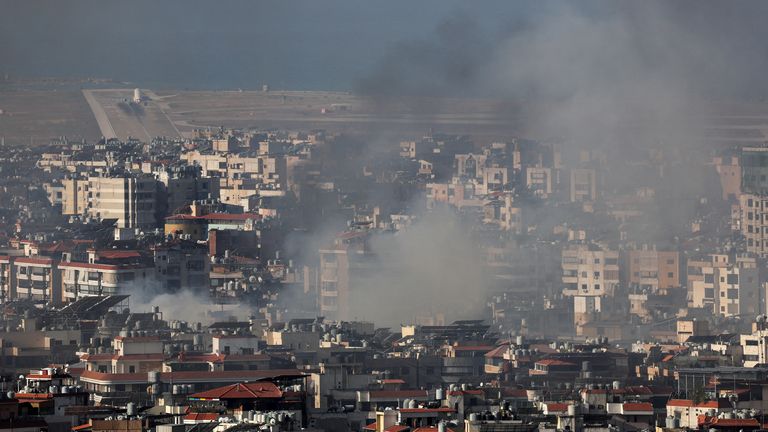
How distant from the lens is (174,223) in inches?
2657

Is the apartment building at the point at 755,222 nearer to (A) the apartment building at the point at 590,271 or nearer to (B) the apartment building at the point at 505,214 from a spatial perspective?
(A) the apartment building at the point at 590,271

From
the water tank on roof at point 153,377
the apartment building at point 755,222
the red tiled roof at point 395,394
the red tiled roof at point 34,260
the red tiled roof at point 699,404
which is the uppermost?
the apartment building at point 755,222

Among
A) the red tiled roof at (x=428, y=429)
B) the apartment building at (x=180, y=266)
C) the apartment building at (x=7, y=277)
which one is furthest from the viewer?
the apartment building at (x=7, y=277)

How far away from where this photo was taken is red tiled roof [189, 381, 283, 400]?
2933 centimetres

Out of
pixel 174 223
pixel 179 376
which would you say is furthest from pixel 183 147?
pixel 179 376

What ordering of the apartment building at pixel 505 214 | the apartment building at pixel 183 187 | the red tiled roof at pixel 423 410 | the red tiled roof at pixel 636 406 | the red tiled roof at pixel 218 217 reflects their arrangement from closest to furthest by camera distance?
the red tiled roof at pixel 423 410, the red tiled roof at pixel 636 406, the red tiled roof at pixel 218 217, the apartment building at pixel 505 214, the apartment building at pixel 183 187

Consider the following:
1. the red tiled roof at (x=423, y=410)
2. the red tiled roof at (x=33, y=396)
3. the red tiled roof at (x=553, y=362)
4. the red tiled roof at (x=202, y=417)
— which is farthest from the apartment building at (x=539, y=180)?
the red tiled roof at (x=202, y=417)

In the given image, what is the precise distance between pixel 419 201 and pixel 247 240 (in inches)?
441

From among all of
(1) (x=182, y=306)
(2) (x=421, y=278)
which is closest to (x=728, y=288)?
(2) (x=421, y=278)

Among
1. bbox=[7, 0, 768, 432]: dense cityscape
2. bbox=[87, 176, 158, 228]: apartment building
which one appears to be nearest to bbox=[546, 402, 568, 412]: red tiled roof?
bbox=[7, 0, 768, 432]: dense cityscape

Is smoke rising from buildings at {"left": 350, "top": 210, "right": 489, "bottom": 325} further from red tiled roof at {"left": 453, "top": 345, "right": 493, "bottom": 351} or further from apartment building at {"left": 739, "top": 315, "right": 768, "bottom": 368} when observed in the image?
apartment building at {"left": 739, "top": 315, "right": 768, "bottom": 368}

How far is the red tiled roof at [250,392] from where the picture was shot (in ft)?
96.2

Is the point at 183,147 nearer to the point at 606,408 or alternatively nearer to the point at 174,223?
the point at 174,223

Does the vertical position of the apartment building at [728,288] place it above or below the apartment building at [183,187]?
below
